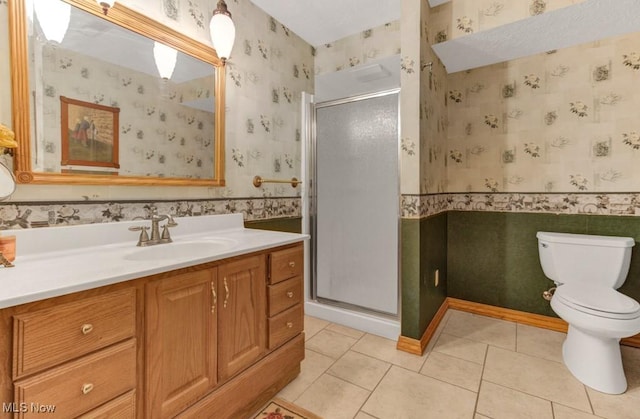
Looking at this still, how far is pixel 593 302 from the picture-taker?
1.61 m

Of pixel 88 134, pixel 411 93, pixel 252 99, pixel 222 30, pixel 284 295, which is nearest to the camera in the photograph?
pixel 88 134

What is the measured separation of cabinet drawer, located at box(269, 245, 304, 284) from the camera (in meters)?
1.46

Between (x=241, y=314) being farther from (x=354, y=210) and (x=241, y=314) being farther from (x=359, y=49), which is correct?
(x=359, y=49)

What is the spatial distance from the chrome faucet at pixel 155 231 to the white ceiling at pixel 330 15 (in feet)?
5.30

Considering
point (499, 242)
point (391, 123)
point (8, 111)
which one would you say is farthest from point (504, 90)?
point (8, 111)

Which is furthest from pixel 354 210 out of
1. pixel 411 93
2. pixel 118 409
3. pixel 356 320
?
pixel 118 409

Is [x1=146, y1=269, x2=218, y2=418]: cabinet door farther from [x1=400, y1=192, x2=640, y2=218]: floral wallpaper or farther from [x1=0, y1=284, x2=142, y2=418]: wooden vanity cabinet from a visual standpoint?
[x1=400, y1=192, x2=640, y2=218]: floral wallpaper

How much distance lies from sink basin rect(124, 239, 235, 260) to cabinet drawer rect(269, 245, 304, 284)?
0.23 metres

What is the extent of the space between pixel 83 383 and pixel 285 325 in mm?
876

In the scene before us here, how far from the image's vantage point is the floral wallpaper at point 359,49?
2.33 metres

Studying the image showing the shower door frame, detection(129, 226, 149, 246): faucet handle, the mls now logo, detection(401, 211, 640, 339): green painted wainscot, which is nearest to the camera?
the mls now logo

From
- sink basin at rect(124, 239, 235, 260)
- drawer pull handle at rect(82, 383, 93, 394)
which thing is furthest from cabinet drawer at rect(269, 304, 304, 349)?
drawer pull handle at rect(82, 383, 93, 394)

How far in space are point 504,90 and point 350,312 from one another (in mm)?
2201

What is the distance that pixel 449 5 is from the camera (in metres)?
2.07
